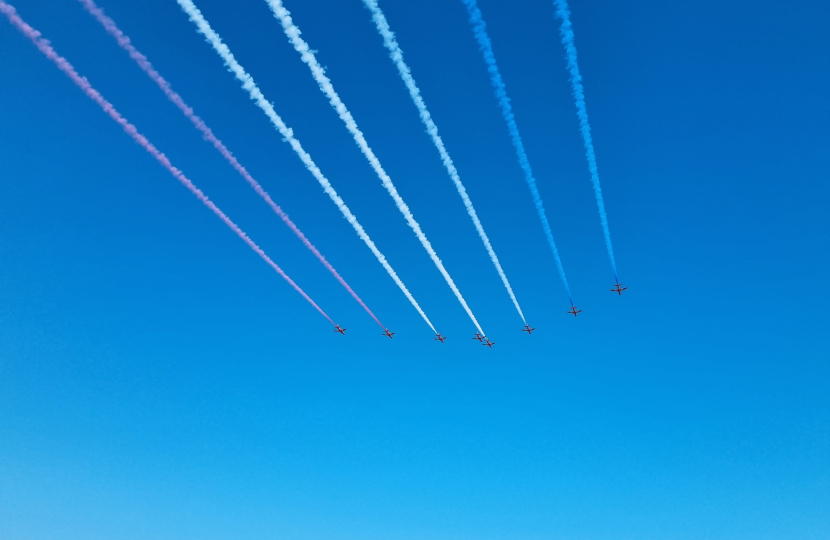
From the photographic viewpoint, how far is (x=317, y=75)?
13.8 metres

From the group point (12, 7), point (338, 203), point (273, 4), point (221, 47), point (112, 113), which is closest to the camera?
point (12, 7)

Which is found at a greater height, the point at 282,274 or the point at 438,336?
the point at 438,336

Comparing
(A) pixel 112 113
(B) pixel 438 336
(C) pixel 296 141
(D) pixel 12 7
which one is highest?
(B) pixel 438 336

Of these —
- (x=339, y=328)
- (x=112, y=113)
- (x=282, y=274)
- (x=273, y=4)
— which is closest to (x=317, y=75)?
(x=273, y=4)

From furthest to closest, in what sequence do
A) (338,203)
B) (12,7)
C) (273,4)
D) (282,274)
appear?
(282,274), (338,203), (273,4), (12,7)

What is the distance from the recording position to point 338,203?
1728cm

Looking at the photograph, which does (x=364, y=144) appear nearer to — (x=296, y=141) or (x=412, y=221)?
(x=296, y=141)

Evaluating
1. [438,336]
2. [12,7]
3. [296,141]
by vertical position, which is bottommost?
[12,7]

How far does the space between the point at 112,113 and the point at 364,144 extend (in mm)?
8199

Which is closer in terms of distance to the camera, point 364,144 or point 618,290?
point 364,144

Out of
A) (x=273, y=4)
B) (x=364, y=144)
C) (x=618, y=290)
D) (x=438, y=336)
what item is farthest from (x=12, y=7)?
(x=618, y=290)

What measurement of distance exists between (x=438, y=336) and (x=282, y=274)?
502 inches

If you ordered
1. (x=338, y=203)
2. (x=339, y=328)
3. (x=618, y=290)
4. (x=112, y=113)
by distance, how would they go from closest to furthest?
(x=112, y=113), (x=338, y=203), (x=618, y=290), (x=339, y=328)

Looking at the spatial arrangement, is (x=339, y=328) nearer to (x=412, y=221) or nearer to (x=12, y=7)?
(x=412, y=221)
